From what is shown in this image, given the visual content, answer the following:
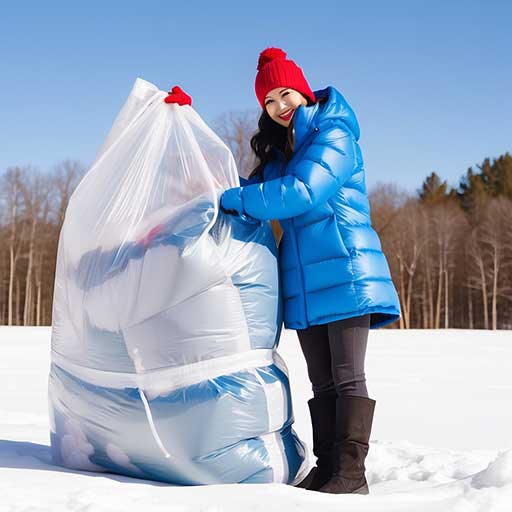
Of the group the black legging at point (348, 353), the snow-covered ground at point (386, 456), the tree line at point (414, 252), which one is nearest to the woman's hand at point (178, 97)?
the black legging at point (348, 353)

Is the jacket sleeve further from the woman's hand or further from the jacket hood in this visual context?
the woman's hand

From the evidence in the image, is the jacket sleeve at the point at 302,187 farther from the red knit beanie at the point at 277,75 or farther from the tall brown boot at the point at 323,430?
the tall brown boot at the point at 323,430

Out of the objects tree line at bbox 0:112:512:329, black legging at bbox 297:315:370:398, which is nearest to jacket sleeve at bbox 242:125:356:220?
black legging at bbox 297:315:370:398

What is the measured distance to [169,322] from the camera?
2.19 m

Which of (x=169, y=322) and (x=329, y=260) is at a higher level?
(x=329, y=260)

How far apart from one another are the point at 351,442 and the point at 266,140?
1.20 meters

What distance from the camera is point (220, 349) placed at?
2.20 meters

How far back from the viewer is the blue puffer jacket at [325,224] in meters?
2.22

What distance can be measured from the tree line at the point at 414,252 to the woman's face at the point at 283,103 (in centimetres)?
2295

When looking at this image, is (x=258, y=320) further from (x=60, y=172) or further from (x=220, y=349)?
(x=60, y=172)

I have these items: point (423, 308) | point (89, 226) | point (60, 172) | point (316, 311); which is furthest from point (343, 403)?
point (423, 308)

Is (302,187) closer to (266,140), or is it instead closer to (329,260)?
(329,260)

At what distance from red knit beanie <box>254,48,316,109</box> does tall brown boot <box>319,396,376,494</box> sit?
3.82ft

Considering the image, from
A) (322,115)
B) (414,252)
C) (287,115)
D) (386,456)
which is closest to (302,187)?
(322,115)
